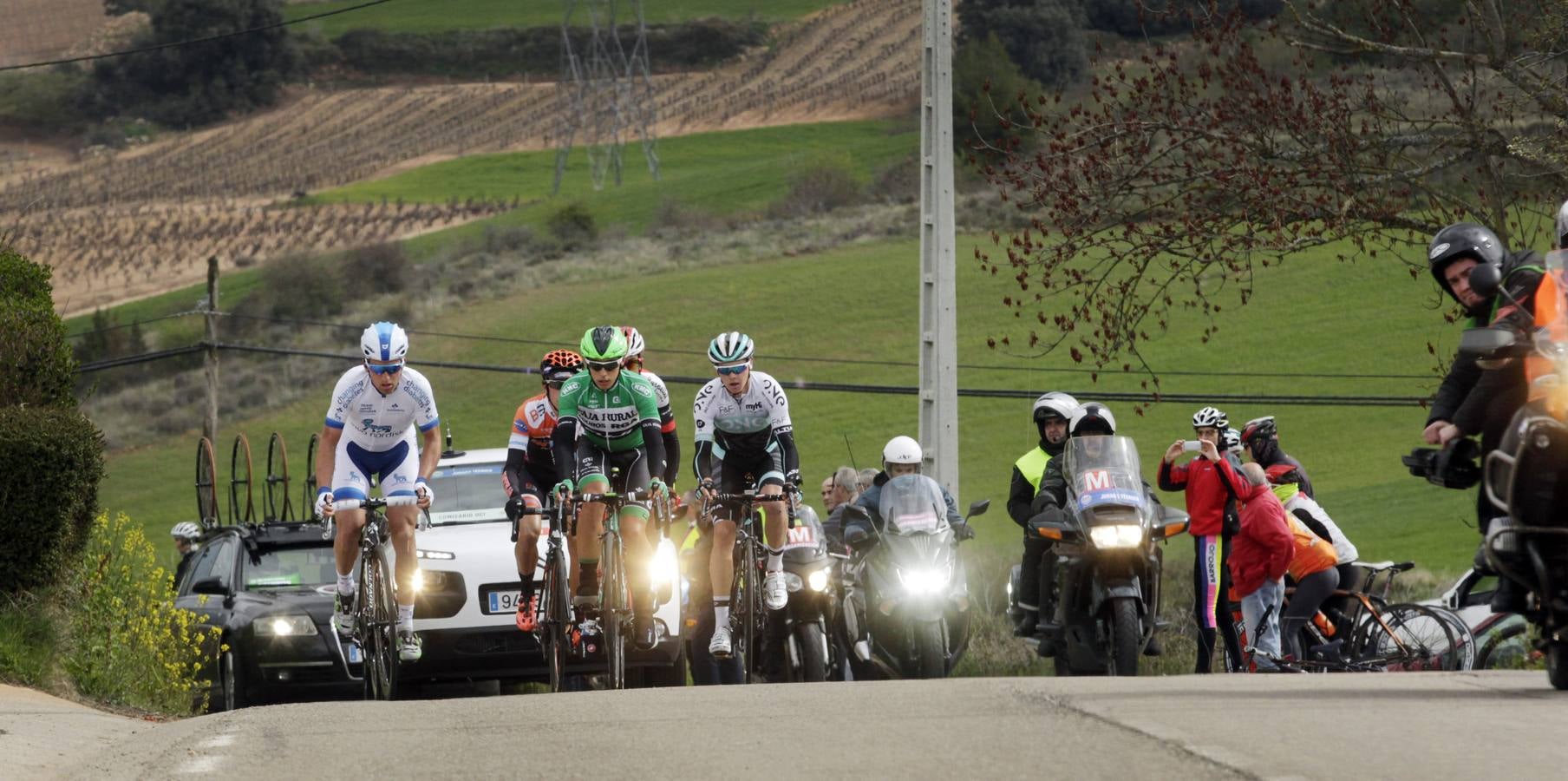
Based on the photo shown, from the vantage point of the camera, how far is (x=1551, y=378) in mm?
8969

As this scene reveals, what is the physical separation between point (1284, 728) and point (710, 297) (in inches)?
2374

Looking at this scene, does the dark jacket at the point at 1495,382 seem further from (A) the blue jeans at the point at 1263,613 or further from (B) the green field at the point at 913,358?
(B) the green field at the point at 913,358

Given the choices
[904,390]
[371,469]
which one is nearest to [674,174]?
[904,390]

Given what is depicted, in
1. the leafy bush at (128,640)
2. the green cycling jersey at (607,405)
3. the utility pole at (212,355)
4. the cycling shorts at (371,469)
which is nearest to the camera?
the green cycling jersey at (607,405)

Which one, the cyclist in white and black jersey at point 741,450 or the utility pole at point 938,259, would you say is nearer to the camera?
the cyclist in white and black jersey at point 741,450

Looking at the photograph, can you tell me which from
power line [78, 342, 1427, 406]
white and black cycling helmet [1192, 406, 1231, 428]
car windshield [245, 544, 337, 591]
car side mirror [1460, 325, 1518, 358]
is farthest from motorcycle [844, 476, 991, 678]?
power line [78, 342, 1427, 406]

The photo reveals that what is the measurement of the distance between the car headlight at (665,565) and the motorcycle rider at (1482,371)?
18.2 feet

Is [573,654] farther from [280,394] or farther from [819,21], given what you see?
[819,21]

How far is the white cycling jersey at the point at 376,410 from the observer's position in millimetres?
13953

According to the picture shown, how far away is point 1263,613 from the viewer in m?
15.4

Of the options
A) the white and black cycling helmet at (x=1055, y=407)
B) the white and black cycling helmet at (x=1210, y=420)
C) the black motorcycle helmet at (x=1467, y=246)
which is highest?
the black motorcycle helmet at (x=1467, y=246)

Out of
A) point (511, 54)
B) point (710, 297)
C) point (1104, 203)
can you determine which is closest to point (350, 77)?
point (511, 54)

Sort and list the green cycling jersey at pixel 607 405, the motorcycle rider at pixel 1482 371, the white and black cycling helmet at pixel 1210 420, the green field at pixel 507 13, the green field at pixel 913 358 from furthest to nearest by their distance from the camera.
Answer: the green field at pixel 507 13 → the green field at pixel 913 358 → the white and black cycling helmet at pixel 1210 420 → the green cycling jersey at pixel 607 405 → the motorcycle rider at pixel 1482 371

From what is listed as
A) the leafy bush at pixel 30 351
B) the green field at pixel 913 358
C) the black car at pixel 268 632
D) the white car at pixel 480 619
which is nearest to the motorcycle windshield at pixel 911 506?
the white car at pixel 480 619
